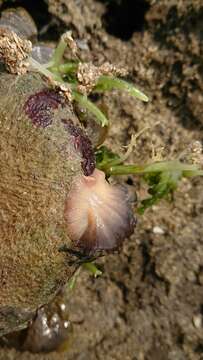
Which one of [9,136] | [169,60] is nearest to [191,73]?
[169,60]

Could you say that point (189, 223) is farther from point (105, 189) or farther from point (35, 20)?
point (35, 20)

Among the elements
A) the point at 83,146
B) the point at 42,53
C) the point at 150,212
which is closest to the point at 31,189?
the point at 83,146

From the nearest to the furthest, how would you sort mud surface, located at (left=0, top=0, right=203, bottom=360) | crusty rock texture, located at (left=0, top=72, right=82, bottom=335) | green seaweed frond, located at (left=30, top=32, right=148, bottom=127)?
crusty rock texture, located at (left=0, top=72, right=82, bottom=335) < green seaweed frond, located at (left=30, top=32, right=148, bottom=127) < mud surface, located at (left=0, top=0, right=203, bottom=360)

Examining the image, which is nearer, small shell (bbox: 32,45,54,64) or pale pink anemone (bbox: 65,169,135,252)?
pale pink anemone (bbox: 65,169,135,252)

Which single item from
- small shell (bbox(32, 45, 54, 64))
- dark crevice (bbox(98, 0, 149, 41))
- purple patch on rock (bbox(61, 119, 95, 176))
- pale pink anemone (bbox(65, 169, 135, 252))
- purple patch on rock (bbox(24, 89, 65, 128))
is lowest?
pale pink anemone (bbox(65, 169, 135, 252))

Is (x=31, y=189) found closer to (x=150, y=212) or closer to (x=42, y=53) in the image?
(x=42, y=53)

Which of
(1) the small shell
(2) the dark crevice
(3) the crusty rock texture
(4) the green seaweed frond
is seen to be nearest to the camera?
(3) the crusty rock texture

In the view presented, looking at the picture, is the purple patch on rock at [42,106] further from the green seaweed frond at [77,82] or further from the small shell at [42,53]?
the small shell at [42,53]

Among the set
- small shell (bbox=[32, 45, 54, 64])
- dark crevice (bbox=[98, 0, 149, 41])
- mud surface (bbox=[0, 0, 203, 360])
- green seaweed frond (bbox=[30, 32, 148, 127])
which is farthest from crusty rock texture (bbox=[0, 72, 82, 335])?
dark crevice (bbox=[98, 0, 149, 41])

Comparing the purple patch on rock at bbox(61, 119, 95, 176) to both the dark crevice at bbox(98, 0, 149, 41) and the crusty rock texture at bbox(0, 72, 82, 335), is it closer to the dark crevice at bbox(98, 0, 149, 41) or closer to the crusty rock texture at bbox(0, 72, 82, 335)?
the crusty rock texture at bbox(0, 72, 82, 335)
